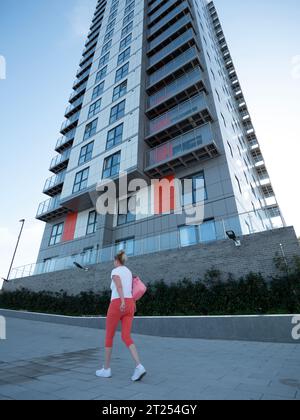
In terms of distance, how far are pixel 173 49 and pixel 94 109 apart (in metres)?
9.76

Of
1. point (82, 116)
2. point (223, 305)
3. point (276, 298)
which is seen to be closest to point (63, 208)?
point (82, 116)

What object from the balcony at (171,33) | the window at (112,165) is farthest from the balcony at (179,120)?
the balcony at (171,33)

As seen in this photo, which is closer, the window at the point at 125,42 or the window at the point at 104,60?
the window at the point at 125,42

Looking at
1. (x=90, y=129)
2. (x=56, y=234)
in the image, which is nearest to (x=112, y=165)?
(x=90, y=129)

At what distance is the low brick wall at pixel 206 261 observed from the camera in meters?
8.90

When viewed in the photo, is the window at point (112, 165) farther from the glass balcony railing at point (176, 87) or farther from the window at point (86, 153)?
the glass balcony railing at point (176, 87)

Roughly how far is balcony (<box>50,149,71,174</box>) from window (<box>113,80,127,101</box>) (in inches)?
338

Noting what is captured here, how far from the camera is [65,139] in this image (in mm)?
29109

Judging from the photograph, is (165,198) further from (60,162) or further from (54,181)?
(60,162)

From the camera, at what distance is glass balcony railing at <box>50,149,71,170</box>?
2669 centimetres

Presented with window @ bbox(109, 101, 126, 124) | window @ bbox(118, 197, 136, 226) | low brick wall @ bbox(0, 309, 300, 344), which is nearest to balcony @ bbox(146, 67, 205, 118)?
window @ bbox(109, 101, 126, 124)

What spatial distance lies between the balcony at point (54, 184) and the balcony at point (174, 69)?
12.6 m
